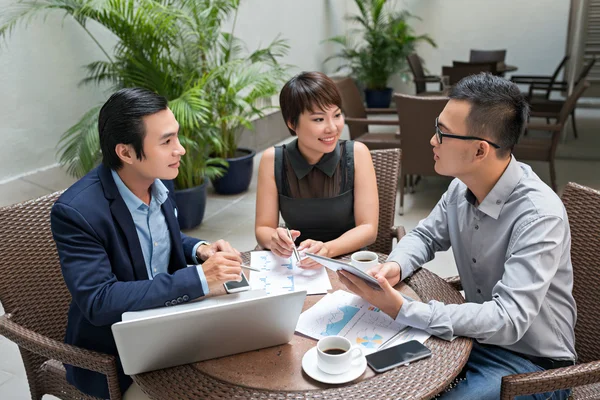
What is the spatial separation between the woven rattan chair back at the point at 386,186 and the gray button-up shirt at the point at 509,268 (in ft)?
1.61

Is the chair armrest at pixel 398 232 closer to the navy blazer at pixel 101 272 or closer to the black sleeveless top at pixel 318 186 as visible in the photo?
the black sleeveless top at pixel 318 186

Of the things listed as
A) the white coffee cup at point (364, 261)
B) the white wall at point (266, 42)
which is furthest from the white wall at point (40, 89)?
the white coffee cup at point (364, 261)

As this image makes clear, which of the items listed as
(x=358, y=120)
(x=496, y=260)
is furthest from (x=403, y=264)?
(x=358, y=120)

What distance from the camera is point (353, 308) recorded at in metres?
1.43

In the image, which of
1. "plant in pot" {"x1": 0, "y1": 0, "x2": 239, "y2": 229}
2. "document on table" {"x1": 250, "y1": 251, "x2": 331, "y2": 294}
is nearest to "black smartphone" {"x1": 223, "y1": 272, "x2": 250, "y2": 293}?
"document on table" {"x1": 250, "y1": 251, "x2": 331, "y2": 294}

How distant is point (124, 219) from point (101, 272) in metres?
0.17

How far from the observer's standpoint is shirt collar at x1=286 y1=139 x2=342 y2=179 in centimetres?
204

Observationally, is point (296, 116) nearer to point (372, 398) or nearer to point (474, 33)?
point (372, 398)

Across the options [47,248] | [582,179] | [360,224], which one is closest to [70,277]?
[47,248]

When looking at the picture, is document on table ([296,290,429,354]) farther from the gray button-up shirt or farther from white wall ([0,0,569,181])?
white wall ([0,0,569,181])

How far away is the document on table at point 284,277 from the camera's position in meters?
1.55

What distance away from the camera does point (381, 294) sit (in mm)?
1335

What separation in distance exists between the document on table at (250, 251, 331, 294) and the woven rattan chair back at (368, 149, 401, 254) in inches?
24.0

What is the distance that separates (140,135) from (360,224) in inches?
36.7
